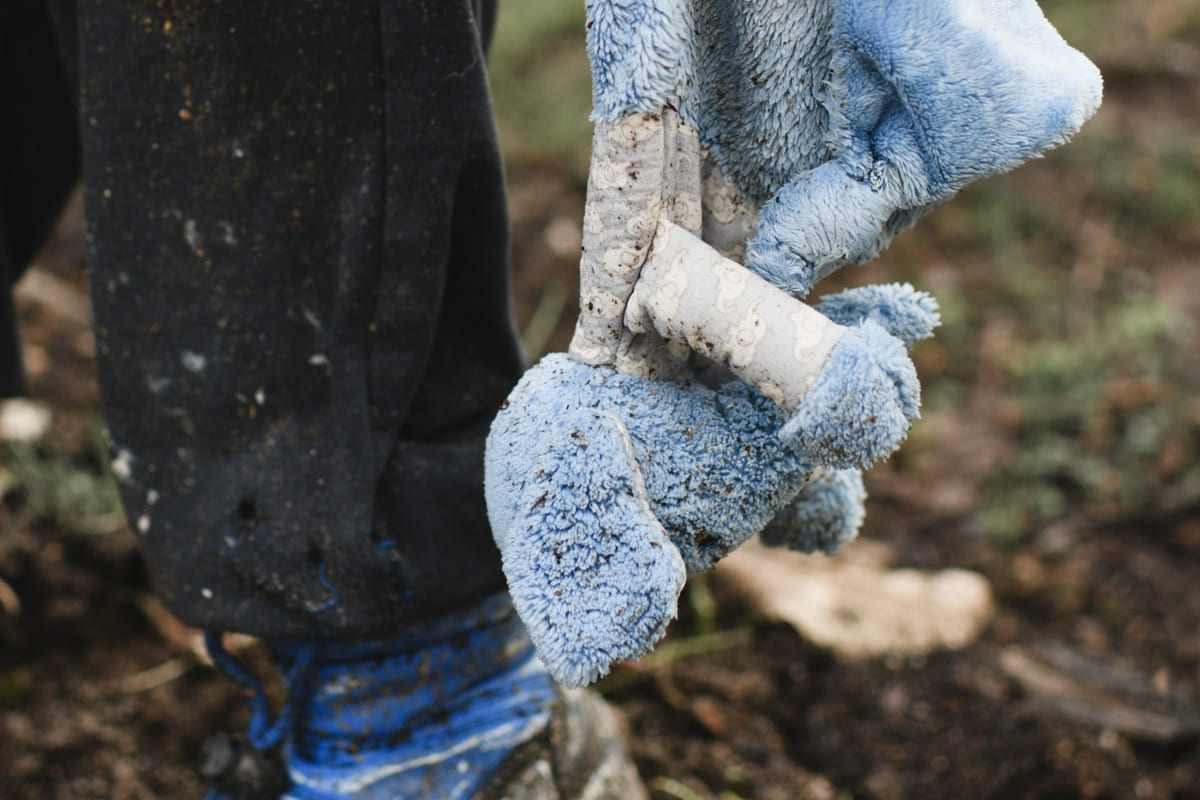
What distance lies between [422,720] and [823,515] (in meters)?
0.43

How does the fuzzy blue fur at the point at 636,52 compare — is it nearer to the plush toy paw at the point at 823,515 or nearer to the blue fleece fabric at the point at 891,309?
the blue fleece fabric at the point at 891,309

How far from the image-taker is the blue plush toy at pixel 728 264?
1.98ft

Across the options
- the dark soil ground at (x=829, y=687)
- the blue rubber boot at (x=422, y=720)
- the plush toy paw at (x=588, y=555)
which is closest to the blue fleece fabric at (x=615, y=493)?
the plush toy paw at (x=588, y=555)

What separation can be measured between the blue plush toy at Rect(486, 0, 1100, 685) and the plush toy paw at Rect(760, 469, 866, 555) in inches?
5.2

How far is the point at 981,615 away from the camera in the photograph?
162 cm

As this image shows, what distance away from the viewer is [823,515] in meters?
0.86

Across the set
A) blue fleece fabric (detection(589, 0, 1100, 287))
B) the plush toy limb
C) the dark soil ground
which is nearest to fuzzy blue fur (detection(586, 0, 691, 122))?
blue fleece fabric (detection(589, 0, 1100, 287))

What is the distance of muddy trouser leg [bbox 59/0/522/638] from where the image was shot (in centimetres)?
81

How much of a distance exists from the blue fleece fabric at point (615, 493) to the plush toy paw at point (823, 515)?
0.13 m

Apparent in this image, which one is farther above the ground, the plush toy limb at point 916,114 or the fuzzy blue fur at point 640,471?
the plush toy limb at point 916,114

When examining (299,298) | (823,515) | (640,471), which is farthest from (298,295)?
(823,515)

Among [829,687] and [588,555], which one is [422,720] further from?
[829,687]

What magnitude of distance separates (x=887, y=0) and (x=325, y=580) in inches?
24.4

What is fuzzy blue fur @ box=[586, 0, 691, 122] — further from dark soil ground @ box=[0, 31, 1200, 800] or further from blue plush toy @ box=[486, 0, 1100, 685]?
dark soil ground @ box=[0, 31, 1200, 800]
